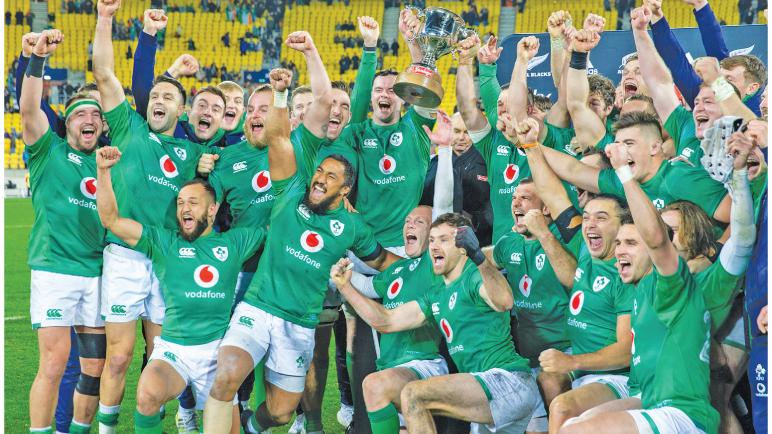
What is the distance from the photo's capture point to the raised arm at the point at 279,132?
5145 millimetres

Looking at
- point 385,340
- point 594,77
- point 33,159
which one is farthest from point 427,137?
point 33,159

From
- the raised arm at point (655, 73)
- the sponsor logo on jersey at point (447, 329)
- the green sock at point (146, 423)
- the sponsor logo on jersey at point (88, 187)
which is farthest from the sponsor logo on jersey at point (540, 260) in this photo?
the sponsor logo on jersey at point (88, 187)

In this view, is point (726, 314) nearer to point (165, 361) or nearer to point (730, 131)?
point (730, 131)

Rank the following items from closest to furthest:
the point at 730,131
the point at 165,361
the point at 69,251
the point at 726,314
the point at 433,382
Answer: the point at 730,131 < the point at 726,314 < the point at 433,382 < the point at 165,361 < the point at 69,251

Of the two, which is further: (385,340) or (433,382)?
(385,340)

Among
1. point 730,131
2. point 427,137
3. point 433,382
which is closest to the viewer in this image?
point 730,131

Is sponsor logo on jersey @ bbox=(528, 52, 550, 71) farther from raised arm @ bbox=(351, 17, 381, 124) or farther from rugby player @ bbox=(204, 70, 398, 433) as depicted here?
rugby player @ bbox=(204, 70, 398, 433)

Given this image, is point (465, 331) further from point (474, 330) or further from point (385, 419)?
point (385, 419)

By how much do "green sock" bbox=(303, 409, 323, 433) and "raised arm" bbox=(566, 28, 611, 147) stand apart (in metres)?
2.19

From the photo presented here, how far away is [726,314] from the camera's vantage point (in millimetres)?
4098

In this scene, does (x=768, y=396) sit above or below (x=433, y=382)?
above

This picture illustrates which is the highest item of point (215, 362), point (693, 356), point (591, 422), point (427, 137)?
point (427, 137)

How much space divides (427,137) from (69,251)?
7.23ft

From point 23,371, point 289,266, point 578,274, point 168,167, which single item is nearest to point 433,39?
point 289,266
